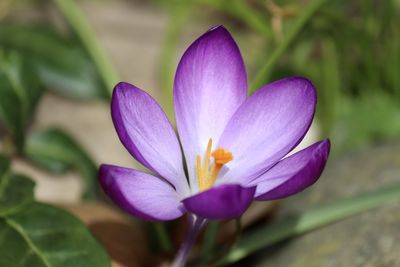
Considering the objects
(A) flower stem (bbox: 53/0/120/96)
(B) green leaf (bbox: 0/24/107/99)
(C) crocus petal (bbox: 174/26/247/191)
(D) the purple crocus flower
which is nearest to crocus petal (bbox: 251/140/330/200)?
(D) the purple crocus flower

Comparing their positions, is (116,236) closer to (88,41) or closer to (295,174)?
(88,41)

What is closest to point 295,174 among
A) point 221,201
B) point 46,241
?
point 221,201

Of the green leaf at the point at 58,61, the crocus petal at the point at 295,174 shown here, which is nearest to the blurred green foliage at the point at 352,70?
the green leaf at the point at 58,61

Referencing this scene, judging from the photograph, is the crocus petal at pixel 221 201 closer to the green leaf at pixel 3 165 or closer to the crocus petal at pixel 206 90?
the crocus petal at pixel 206 90

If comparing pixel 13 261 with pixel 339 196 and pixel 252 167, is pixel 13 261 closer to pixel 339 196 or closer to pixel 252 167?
pixel 252 167

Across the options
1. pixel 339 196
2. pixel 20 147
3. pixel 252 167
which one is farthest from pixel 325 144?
pixel 20 147

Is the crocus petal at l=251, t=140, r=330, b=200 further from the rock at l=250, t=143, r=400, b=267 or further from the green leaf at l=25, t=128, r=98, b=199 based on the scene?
the green leaf at l=25, t=128, r=98, b=199
